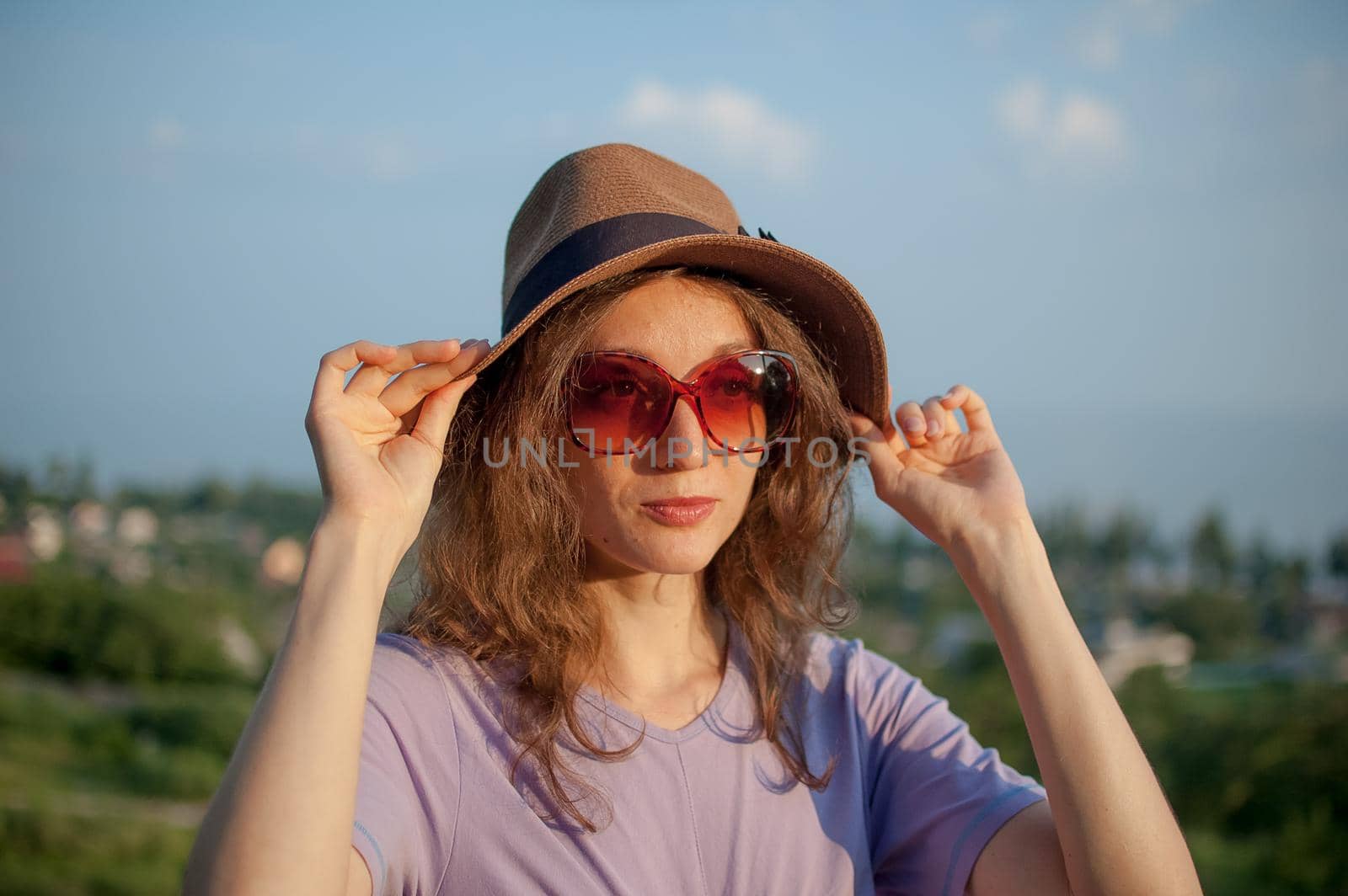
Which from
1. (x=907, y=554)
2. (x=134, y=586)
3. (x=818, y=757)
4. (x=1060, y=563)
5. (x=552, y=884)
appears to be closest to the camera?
(x=552, y=884)

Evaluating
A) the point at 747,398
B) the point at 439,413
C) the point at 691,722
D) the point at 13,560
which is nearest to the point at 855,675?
the point at 691,722

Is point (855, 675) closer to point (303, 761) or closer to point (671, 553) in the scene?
point (671, 553)

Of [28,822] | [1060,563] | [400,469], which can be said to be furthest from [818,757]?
[1060,563]

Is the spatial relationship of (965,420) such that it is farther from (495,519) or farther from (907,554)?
(907,554)

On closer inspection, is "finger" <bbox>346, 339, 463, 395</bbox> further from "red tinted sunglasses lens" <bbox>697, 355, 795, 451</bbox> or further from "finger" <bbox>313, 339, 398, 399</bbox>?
"red tinted sunglasses lens" <bbox>697, 355, 795, 451</bbox>

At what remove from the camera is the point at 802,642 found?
253cm

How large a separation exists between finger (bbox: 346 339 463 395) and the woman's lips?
0.53 metres

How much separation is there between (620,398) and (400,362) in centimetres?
45

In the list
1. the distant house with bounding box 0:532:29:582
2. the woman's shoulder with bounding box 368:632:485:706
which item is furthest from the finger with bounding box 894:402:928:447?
the distant house with bounding box 0:532:29:582

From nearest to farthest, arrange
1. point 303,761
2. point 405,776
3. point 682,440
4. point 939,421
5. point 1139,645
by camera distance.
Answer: point 303,761, point 405,776, point 682,440, point 939,421, point 1139,645

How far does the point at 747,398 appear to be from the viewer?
218 centimetres

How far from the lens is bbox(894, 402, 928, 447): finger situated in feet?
8.21

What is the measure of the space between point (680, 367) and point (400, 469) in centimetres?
62

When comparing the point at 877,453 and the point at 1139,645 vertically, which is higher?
the point at 877,453
